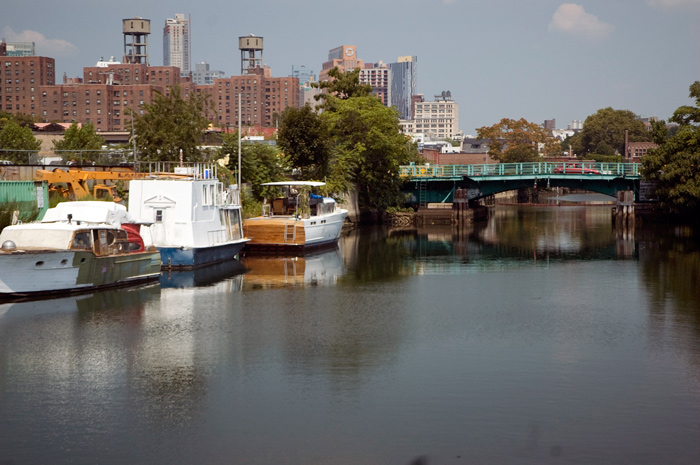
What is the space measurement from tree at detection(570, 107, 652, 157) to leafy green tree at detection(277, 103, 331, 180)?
127 metres

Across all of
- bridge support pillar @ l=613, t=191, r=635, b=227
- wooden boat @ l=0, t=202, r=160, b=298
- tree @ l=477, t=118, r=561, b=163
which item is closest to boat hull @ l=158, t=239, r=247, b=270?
wooden boat @ l=0, t=202, r=160, b=298

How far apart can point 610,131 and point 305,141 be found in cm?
13802

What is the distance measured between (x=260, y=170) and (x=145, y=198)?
771 inches

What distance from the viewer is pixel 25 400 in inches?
869

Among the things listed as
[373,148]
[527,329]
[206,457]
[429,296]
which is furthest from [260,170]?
[206,457]

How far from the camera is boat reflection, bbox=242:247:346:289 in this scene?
136ft

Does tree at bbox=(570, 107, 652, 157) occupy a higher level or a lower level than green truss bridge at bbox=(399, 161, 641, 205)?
higher

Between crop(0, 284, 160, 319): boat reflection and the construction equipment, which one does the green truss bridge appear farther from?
crop(0, 284, 160, 319): boat reflection

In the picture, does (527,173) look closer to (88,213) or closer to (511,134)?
(88,213)

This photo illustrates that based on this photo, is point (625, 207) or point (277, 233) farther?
point (625, 207)

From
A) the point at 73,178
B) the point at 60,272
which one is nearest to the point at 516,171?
the point at 73,178

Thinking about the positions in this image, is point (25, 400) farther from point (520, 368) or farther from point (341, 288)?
point (341, 288)

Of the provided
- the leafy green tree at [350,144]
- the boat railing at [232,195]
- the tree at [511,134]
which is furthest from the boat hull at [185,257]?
the tree at [511,134]

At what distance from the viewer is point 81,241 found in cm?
3600
